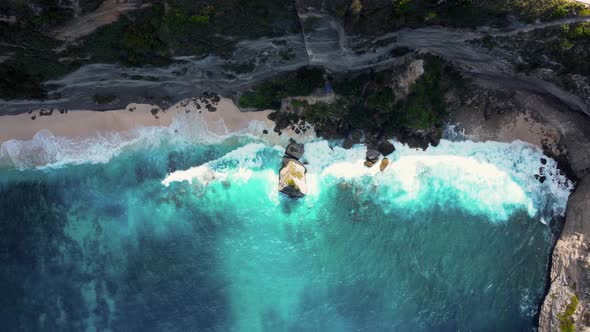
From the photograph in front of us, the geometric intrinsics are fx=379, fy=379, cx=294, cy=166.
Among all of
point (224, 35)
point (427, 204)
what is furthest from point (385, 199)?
point (224, 35)

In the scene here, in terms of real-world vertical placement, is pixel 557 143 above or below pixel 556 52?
below

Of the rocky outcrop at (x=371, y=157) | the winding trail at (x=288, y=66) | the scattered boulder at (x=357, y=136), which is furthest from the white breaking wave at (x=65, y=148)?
the rocky outcrop at (x=371, y=157)

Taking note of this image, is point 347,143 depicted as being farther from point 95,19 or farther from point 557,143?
point 95,19

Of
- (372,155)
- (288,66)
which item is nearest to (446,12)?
(288,66)

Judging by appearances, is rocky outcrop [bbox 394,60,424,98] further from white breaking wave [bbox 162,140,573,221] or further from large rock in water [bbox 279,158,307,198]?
large rock in water [bbox 279,158,307,198]

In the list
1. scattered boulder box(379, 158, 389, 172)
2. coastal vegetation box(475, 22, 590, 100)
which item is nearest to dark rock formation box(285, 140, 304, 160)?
scattered boulder box(379, 158, 389, 172)

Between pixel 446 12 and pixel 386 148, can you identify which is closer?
pixel 446 12
